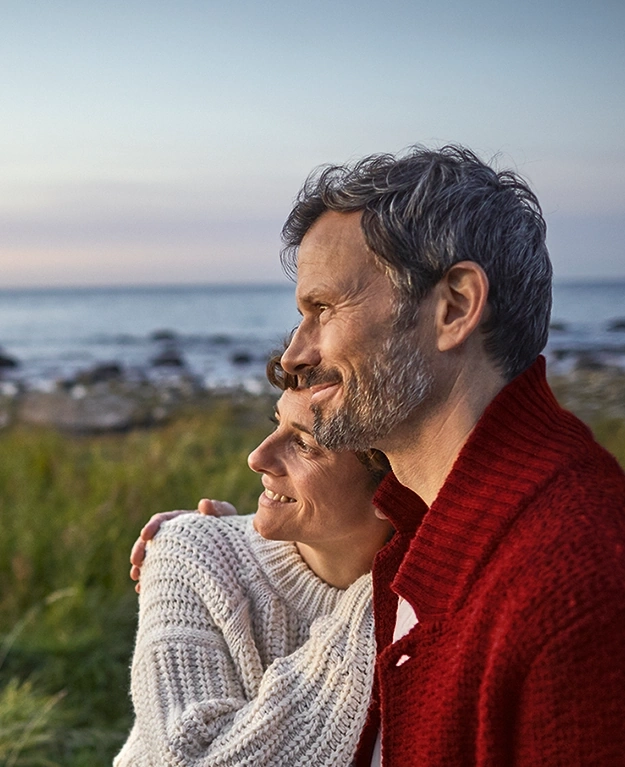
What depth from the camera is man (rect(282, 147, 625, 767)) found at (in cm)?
162

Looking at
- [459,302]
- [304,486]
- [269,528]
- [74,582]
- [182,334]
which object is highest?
[459,302]

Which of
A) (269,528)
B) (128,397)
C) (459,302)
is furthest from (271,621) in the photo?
(128,397)

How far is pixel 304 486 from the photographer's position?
8.44ft

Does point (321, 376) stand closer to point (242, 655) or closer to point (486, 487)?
point (486, 487)

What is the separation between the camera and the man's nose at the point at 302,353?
222cm

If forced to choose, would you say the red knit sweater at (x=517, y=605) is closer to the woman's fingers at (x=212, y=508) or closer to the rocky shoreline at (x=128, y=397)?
the woman's fingers at (x=212, y=508)

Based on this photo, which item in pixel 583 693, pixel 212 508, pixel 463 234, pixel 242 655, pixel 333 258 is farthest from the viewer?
pixel 212 508

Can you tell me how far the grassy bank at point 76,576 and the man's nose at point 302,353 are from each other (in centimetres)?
266

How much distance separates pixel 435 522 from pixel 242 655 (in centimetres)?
80

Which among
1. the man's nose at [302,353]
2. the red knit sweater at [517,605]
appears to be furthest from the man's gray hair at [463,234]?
the man's nose at [302,353]

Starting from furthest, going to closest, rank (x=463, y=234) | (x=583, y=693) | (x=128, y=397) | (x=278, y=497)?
(x=128, y=397)
(x=278, y=497)
(x=463, y=234)
(x=583, y=693)

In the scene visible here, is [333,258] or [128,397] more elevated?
[333,258]

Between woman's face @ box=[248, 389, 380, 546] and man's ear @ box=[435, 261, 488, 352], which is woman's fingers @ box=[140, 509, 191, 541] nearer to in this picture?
woman's face @ box=[248, 389, 380, 546]

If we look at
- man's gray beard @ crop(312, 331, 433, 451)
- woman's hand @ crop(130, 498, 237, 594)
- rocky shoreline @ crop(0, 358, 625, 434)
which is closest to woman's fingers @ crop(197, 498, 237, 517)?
woman's hand @ crop(130, 498, 237, 594)
